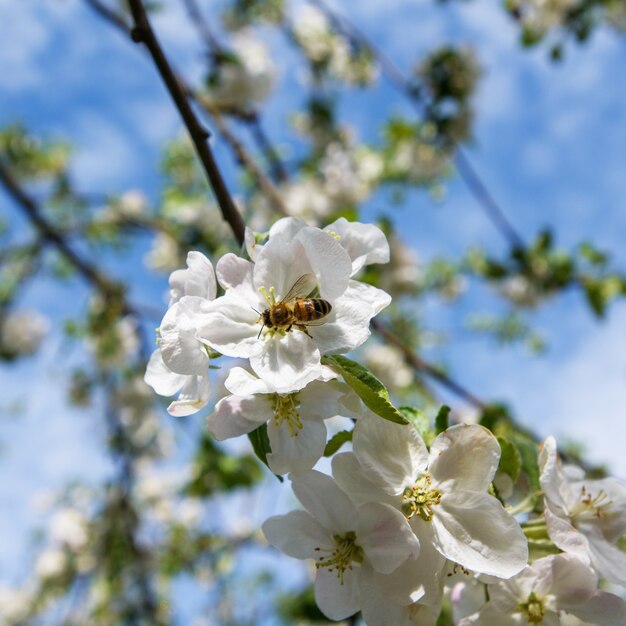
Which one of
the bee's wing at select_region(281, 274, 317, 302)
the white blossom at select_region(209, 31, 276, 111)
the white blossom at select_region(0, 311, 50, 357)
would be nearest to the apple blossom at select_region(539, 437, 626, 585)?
the bee's wing at select_region(281, 274, 317, 302)

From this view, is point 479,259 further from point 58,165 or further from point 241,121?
point 58,165

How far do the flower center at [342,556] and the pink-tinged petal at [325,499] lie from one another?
14 mm

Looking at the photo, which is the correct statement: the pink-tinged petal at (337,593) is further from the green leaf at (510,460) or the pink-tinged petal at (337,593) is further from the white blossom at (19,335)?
the white blossom at (19,335)

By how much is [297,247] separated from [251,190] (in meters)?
3.70

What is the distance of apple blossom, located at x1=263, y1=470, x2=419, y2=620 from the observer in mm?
884

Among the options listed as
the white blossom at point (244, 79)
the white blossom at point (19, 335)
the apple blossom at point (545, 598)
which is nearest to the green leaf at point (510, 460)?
the apple blossom at point (545, 598)

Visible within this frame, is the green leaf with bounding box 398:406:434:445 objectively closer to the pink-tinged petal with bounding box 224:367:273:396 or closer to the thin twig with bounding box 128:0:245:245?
the pink-tinged petal with bounding box 224:367:273:396

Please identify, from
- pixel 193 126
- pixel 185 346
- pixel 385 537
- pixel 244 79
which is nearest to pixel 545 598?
pixel 385 537

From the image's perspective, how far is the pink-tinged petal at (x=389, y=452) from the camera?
2.96 ft

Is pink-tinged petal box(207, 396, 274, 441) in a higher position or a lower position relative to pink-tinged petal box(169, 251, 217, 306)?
lower

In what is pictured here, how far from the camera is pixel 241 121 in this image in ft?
11.1

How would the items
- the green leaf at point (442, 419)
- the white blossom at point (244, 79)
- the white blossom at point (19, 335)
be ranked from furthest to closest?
the white blossom at point (19, 335), the white blossom at point (244, 79), the green leaf at point (442, 419)

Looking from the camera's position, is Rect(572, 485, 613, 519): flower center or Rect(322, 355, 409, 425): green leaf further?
Rect(572, 485, 613, 519): flower center

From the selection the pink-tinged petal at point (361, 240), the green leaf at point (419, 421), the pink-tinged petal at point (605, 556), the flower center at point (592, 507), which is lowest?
the green leaf at point (419, 421)
